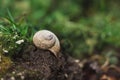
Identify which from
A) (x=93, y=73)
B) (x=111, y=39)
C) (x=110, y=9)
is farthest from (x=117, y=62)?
(x=110, y=9)

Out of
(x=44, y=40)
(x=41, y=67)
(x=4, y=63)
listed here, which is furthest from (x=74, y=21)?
(x=4, y=63)

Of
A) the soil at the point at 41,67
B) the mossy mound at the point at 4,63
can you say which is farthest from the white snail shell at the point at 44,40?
the mossy mound at the point at 4,63

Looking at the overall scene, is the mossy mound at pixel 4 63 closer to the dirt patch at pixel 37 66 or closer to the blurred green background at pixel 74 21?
the dirt patch at pixel 37 66

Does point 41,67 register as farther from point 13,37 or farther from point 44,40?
point 13,37

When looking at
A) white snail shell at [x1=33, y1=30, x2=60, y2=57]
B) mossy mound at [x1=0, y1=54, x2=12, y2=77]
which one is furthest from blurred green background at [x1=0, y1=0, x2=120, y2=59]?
mossy mound at [x1=0, y1=54, x2=12, y2=77]

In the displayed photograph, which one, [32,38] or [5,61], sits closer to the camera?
[5,61]

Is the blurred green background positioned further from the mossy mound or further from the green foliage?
the mossy mound

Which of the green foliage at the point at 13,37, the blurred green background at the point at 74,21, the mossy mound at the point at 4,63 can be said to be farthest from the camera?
the blurred green background at the point at 74,21

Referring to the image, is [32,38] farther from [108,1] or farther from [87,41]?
[108,1]
